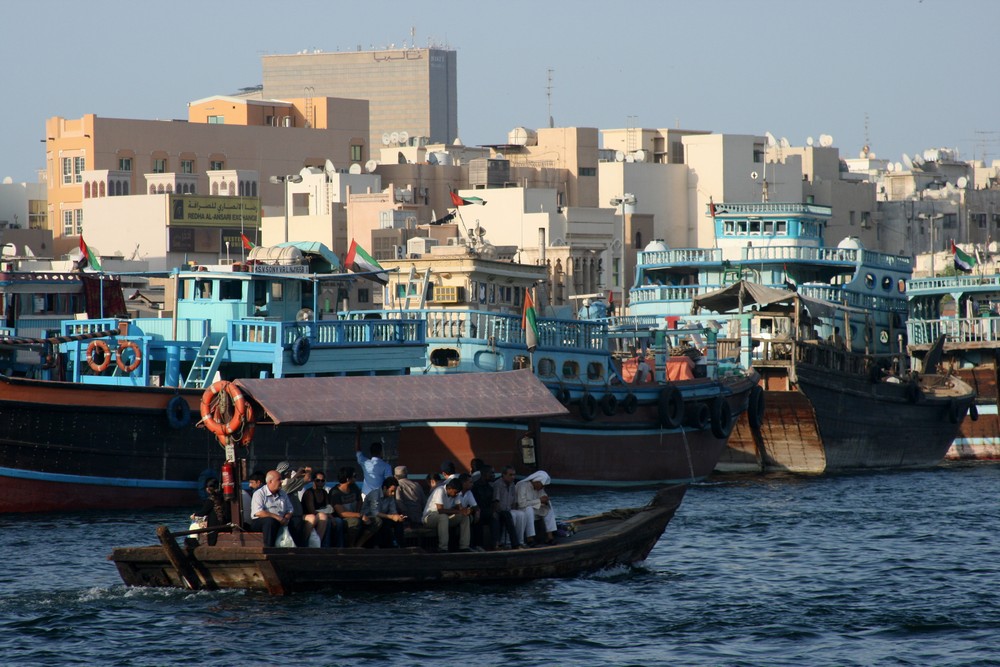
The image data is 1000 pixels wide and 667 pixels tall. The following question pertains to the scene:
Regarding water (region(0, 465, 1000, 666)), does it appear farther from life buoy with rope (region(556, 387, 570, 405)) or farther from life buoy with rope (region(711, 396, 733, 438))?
life buoy with rope (region(711, 396, 733, 438))

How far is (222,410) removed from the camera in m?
24.3

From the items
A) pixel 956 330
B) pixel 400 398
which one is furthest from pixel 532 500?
pixel 956 330

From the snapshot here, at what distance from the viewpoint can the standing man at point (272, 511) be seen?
23531 mm

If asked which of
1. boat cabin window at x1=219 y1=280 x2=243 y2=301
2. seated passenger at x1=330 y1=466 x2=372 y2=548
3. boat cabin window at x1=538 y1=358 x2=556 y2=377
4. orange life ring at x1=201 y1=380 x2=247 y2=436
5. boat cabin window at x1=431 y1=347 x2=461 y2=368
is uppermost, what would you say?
boat cabin window at x1=219 y1=280 x2=243 y2=301

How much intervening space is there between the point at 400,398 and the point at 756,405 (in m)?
20.2

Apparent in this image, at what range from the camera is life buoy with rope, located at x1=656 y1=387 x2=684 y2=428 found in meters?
42.1

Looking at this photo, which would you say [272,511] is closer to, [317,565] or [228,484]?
[228,484]

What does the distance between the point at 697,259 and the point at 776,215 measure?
337cm

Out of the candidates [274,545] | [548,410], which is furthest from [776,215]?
[274,545]

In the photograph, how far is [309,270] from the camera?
139 ft

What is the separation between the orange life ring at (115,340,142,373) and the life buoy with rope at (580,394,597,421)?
10.2 m

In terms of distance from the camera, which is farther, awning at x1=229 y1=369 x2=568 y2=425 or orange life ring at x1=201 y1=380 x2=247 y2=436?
awning at x1=229 y1=369 x2=568 y2=425

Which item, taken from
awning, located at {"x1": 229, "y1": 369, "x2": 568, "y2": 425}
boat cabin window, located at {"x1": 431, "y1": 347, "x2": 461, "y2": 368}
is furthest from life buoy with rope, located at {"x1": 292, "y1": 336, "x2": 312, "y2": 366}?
awning, located at {"x1": 229, "y1": 369, "x2": 568, "y2": 425}

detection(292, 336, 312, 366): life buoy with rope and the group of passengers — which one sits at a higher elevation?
detection(292, 336, 312, 366): life buoy with rope
